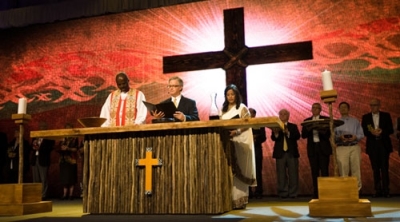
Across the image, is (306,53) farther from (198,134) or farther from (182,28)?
(198,134)

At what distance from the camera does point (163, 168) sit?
4309 millimetres

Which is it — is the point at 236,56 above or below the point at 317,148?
above

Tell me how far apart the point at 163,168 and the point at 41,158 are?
4.70 m

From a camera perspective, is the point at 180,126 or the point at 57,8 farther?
the point at 57,8

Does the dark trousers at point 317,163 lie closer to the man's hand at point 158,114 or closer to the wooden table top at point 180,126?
the wooden table top at point 180,126

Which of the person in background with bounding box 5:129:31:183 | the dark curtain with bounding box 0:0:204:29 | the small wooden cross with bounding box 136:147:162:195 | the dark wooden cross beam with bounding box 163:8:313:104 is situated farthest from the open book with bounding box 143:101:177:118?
the person in background with bounding box 5:129:31:183

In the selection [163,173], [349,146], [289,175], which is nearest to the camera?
[163,173]

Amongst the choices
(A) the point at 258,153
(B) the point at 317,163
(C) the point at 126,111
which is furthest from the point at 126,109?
(B) the point at 317,163

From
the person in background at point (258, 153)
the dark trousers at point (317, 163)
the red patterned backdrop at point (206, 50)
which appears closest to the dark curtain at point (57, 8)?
the red patterned backdrop at point (206, 50)

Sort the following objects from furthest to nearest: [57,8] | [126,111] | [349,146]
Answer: [57,8] → [349,146] → [126,111]

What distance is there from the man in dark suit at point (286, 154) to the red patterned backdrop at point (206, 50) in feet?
2.20

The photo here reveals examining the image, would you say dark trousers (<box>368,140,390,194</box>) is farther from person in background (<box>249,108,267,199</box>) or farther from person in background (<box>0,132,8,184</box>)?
person in background (<box>0,132,8,184</box>)

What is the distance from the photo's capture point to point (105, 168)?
4520 mm

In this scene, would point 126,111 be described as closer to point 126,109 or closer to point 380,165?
point 126,109
